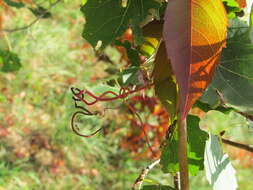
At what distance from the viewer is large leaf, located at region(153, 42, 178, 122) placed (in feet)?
2.02

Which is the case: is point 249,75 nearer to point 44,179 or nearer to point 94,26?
point 94,26

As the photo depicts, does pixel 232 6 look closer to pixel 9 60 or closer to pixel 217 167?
pixel 217 167

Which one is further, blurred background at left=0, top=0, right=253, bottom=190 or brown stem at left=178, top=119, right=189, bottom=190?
blurred background at left=0, top=0, right=253, bottom=190

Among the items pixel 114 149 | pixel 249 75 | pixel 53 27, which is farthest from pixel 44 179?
pixel 249 75

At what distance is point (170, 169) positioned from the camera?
76cm

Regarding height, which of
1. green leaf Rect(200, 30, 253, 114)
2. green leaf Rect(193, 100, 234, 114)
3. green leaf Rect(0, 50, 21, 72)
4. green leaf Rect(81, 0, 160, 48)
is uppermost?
green leaf Rect(0, 50, 21, 72)

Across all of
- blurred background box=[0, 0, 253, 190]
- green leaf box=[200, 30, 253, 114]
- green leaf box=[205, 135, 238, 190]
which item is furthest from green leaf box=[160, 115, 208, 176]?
blurred background box=[0, 0, 253, 190]

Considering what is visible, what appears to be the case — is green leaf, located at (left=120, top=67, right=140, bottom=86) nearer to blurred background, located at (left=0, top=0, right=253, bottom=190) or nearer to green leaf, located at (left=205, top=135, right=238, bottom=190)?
green leaf, located at (left=205, top=135, right=238, bottom=190)

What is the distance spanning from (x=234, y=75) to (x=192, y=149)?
0.64 ft

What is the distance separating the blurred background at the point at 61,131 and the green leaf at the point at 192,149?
1599 millimetres

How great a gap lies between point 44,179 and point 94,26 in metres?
2.18

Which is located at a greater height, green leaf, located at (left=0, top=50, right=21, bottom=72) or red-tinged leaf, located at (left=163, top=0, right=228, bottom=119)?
green leaf, located at (left=0, top=50, right=21, bottom=72)

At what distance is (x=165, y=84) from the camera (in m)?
0.64

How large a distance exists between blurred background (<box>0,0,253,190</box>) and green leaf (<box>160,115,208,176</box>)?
1.60 meters
